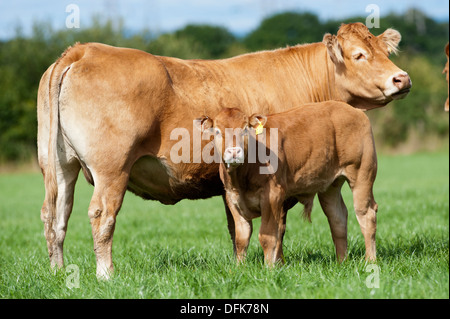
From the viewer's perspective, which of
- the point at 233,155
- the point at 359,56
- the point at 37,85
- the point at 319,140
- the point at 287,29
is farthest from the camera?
the point at 287,29

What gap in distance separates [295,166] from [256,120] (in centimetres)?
68

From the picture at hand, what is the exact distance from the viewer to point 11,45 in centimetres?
3738

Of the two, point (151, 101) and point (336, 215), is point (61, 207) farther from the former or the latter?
point (336, 215)

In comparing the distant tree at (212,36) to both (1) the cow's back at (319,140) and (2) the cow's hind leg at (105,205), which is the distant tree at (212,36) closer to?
(1) the cow's back at (319,140)

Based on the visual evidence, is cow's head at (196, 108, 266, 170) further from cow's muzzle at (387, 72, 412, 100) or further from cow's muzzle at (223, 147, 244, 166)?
cow's muzzle at (387, 72, 412, 100)

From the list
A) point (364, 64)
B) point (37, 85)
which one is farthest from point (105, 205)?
point (37, 85)

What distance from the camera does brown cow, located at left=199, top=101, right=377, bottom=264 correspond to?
548 cm

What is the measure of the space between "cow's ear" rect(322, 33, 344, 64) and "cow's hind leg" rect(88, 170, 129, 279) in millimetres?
2606

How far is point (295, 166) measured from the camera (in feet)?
19.2

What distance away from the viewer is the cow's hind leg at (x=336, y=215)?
21.3ft

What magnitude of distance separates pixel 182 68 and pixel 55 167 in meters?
1.57

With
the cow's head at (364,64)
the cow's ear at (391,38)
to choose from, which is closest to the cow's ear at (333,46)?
the cow's head at (364,64)

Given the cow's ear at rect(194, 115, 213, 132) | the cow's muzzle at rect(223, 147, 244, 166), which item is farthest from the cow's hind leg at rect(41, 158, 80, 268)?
the cow's muzzle at rect(223, 147, 244, 166)

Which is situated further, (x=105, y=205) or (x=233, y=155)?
(x=105, y=205)
